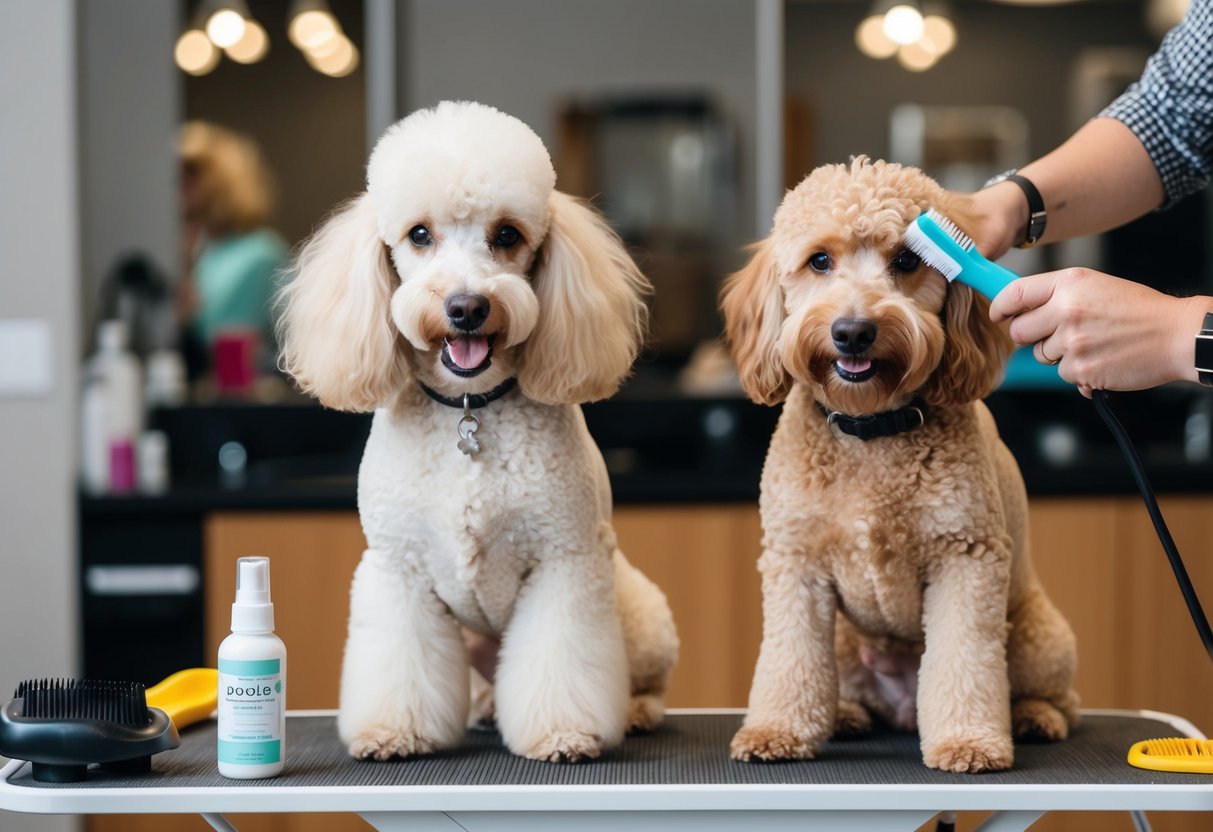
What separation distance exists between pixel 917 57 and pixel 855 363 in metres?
2.41

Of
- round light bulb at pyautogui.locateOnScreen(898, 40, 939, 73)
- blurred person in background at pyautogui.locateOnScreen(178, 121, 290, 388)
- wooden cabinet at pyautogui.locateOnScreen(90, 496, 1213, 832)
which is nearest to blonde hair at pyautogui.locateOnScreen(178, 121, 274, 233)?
blurred person in background at pyautogui.locateOnScreen(178, 121, 290, 388)

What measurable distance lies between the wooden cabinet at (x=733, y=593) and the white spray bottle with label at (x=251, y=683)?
1.40 meters

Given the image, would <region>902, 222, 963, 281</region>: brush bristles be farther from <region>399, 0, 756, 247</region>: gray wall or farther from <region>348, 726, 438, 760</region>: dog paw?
<region>399, 0, 756, 247</region>: gray wall

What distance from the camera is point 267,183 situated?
10.2ft

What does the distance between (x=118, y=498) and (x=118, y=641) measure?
294 mm

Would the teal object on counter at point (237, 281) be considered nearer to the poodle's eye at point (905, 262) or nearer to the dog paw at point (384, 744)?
the dog paw at point (384, 744)

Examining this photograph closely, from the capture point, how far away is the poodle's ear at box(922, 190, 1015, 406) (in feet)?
3.94

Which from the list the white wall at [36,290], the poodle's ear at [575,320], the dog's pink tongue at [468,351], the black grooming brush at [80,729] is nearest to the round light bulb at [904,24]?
the white wall at [36,290]

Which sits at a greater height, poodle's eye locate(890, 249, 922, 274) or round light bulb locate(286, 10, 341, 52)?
round light bulb locate(286, 10, 341, 52)

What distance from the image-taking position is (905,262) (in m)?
1.19

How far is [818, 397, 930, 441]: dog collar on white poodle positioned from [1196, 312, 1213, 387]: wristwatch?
25 cm

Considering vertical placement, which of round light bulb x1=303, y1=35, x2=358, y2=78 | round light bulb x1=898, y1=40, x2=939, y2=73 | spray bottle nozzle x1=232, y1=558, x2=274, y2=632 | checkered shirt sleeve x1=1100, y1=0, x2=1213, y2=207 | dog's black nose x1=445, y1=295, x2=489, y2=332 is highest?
round light bulb x1=898, y1=40, x2=939, y2=73

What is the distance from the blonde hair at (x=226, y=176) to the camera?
3.09 meters

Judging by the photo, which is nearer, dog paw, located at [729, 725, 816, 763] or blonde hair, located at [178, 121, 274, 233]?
dog paw, located at [729, 725, 816, 763]
